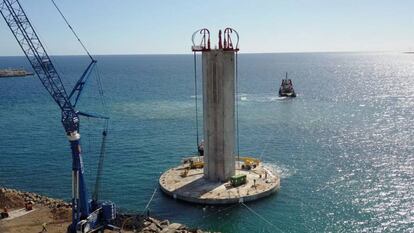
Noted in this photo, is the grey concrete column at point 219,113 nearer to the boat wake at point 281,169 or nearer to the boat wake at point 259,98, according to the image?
the boat wake at point 281,169

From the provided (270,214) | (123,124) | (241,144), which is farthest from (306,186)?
(123,124)

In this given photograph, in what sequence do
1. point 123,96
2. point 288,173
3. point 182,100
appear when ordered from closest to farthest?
point 288,173
point 182,100
point 123,96

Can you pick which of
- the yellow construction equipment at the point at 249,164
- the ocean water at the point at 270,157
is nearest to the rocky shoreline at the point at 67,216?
the ocean water at the point at 270,157

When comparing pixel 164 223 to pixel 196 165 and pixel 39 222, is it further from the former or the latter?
pixel 196 165

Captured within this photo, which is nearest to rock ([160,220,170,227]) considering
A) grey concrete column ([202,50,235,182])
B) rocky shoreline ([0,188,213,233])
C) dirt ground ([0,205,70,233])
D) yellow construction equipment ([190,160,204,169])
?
rocky shoreline ([0,188,213,233])

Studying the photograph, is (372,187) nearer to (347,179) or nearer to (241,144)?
(347,179)
